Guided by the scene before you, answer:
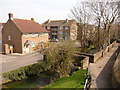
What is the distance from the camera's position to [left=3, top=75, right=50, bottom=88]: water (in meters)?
15.3

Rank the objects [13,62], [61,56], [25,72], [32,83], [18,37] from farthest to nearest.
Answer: [18,37] < [13,62] < [25,72] < [61,56] < [32,83]

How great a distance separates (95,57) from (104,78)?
8.13 metres

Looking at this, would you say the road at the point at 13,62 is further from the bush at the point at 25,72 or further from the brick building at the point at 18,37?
the brick building at the point at 18,37

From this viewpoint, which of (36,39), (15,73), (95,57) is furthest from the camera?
(36,39)

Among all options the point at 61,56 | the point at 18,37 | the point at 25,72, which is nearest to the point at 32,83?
the point at 25,72

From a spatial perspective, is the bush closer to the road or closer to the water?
the water

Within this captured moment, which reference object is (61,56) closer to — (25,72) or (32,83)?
(32,83)

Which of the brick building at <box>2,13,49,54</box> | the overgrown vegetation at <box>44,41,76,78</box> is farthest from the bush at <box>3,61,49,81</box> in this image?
the brick building at <box>2,13,49,54</box>

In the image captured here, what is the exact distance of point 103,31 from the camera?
29391 mm

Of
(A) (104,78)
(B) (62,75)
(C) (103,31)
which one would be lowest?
(B) (62,75)

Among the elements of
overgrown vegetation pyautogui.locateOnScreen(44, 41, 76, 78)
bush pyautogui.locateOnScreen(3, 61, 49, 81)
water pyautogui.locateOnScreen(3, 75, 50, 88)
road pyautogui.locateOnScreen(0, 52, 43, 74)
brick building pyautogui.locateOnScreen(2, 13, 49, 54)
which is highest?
brick building pyautogui.locateOnScreen(2, 13, 49, 54)

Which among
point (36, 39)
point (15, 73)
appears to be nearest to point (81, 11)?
point (36, 39)

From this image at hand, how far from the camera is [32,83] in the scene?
639 inches

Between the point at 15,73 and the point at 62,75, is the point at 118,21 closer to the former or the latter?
the point at 62,75
